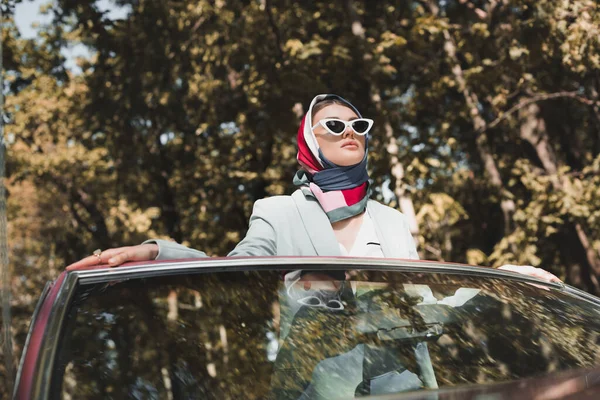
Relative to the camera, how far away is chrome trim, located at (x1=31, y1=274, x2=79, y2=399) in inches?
56.0

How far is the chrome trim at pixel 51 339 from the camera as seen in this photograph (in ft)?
4.67

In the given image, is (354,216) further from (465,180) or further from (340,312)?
(465,180)

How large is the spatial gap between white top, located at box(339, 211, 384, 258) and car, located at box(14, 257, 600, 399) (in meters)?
0.66

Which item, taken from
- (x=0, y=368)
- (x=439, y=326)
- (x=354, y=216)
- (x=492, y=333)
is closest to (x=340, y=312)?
(x=439, y=326)

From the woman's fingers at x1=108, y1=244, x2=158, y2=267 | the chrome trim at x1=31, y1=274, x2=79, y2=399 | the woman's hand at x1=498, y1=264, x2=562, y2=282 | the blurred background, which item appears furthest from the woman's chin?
the blurred background

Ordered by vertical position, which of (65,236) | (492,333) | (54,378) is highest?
(54,378)

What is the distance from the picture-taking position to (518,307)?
2.02 metres

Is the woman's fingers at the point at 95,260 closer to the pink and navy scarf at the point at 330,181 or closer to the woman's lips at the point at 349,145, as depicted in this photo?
the pink and navy scarf at the point at 330,181

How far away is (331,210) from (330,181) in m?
0.17

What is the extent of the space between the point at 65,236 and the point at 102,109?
561cm

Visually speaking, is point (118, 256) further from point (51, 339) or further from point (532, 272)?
point (532, 272)

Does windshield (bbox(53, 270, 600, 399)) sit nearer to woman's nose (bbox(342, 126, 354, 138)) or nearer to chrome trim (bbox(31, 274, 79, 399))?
chrome trim (bbox(31, 274, 79, 399))

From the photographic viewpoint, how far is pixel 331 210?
277 centimetres

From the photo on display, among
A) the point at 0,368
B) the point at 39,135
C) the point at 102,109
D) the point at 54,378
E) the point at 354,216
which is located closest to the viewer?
the point at 54,378
